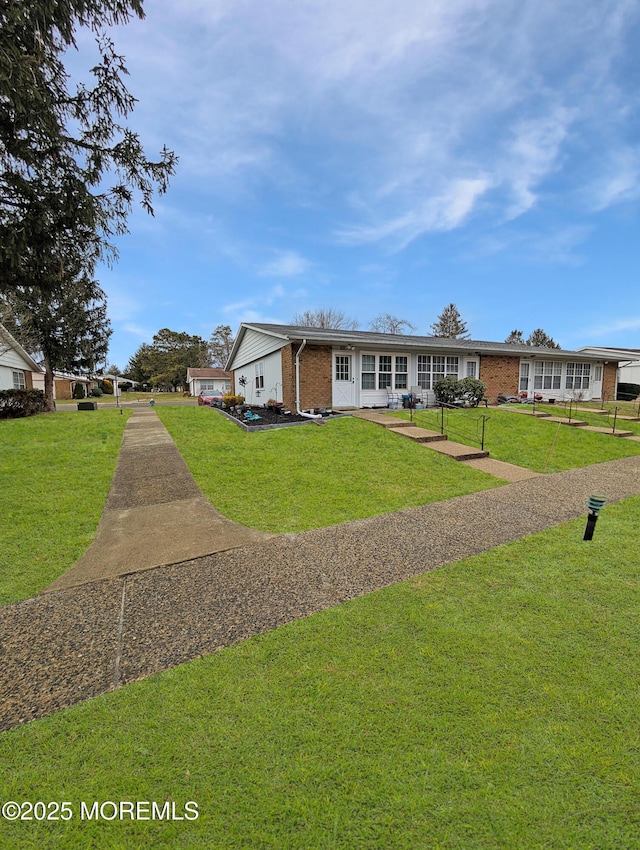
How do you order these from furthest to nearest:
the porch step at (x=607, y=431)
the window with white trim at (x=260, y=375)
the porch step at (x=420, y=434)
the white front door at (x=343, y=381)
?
the window with white trim at (x=260, y=375), the white front door at (x=343, y=381), the porch step at (x=607, y=431), the porch step at (x=420, y=434)

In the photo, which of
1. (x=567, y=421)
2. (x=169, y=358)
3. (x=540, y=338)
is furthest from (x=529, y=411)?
(x=540, y=338)

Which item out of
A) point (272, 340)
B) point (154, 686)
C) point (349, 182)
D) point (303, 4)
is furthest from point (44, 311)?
point (154, 686)

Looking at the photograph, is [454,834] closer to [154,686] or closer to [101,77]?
[154,686]

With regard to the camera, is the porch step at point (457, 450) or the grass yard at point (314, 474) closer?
the grass yard at point (314, 474)

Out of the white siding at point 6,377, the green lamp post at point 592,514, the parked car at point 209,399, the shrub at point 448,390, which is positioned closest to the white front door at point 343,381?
the shrub at point 448,390

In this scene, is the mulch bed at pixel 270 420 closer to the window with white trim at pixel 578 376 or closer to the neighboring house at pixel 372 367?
the neighboring house at pixel 372 367

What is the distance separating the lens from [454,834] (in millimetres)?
1553

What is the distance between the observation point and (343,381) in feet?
49.2

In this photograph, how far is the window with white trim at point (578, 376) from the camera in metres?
21.9

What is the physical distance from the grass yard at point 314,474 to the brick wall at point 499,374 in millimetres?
10151

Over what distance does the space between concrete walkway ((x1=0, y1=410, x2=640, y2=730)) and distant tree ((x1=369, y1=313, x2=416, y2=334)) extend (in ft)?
138

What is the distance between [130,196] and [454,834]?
788 centimetres

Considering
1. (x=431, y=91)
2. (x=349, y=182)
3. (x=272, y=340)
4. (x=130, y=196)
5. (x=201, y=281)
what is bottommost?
(x=272, y=340)

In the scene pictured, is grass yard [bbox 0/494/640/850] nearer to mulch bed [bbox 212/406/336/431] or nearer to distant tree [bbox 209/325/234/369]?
mulch bed [bbox 212/406/336/431]
